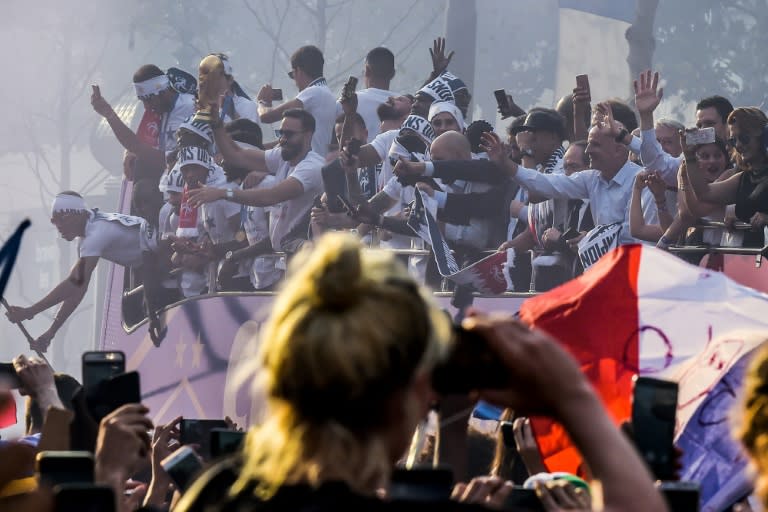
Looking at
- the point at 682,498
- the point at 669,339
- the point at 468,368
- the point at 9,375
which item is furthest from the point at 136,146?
the point at 468,368

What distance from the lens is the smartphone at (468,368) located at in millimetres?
1849

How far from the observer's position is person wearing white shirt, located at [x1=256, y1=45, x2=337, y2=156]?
33.1 feet

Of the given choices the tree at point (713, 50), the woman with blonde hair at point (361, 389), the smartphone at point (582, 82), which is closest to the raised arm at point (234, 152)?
the smartphone at point (582, 82)

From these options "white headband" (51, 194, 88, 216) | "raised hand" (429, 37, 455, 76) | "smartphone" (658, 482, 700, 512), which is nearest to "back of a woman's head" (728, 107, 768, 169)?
"raised hand" (429, 37, 455, 76)

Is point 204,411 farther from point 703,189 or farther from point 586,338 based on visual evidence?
point 586,338

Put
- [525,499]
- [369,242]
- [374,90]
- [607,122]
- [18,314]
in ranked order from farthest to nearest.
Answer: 1. [18,314]
2. [374,90]
3. [369,242]
4. [607,122]
5. [525,499]

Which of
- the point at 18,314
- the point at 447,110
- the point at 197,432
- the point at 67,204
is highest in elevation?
the point at 447,110

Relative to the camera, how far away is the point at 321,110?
10156 millimetres

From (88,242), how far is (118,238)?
460 millimetres

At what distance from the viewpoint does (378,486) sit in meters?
1.82

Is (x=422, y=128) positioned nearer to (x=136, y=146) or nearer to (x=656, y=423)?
(x=136, y=146)

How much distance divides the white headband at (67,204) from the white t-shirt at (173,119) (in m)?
1.18

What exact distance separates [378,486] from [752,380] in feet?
2.06

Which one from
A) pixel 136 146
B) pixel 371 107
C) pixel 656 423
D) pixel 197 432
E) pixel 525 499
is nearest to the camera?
pixel 656 423
